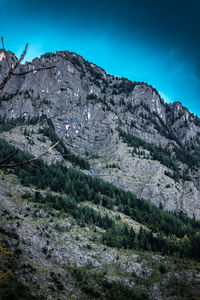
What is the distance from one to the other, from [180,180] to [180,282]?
112863 mm

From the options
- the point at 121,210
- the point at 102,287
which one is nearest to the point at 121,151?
the point at 121,210

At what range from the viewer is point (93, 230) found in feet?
171

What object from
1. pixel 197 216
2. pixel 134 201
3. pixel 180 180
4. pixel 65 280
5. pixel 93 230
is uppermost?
pixel 180 180

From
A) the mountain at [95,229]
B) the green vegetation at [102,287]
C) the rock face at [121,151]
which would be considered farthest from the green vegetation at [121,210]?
the rock face at [121,151]

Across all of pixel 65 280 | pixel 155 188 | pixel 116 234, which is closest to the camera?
pixel 65 280

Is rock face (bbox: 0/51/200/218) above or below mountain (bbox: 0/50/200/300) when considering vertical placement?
above

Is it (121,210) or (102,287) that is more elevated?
(121,210)

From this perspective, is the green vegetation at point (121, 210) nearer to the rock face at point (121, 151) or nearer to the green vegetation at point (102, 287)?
the green vegetation at point (102, 287)

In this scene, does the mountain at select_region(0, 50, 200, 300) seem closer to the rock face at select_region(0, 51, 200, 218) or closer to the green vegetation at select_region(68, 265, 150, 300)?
the green vegetation at select_region(68, 265, 150, 300)

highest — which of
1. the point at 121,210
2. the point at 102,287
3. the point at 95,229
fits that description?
the point at 121,210

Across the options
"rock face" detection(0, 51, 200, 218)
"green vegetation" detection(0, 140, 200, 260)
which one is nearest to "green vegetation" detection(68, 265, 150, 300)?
"green vegetation" detection(0, 140, 200, 260)

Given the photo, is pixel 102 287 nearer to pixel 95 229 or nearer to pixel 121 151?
pixel 95 229

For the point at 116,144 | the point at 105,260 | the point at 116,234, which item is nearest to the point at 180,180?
the point at 116,144

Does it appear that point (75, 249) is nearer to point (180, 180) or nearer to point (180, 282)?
A: point (180, 282)
